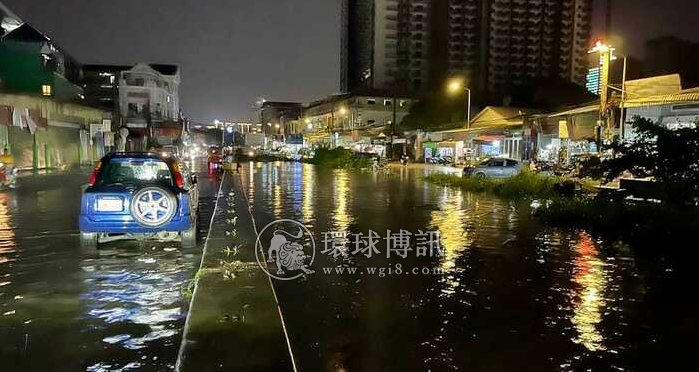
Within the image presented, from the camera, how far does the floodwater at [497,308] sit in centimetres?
515

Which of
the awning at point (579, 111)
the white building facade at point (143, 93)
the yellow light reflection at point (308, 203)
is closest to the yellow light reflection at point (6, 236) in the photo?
the yellow light reflection at point (308, 203)

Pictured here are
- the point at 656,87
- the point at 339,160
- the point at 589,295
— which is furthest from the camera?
the point at 339,160

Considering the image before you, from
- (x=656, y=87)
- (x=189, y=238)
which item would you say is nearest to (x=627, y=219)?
(x=189, y=238)

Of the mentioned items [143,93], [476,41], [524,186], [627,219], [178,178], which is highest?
[476,41]

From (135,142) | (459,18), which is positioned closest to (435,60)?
(459,18)

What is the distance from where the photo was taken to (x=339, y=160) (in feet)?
149

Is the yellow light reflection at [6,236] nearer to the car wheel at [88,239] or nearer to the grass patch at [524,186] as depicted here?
the car wheel at [88,239]

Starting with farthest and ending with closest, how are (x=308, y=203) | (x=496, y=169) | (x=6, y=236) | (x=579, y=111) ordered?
1. (x=496, y=169)
2. (x=579, y=111)
3. (x=308, y=203)
4. (x=6, y=236)

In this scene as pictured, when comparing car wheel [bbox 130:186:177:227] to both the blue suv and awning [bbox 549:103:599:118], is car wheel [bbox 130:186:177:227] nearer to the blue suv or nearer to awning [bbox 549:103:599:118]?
the blue suv

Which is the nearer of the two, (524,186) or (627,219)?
(627,219)

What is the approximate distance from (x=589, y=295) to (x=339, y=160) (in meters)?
38.5

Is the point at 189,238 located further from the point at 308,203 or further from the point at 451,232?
the point at 308,203

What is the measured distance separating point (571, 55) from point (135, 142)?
4055 inches

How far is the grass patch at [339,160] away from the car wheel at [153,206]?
3371 cm
